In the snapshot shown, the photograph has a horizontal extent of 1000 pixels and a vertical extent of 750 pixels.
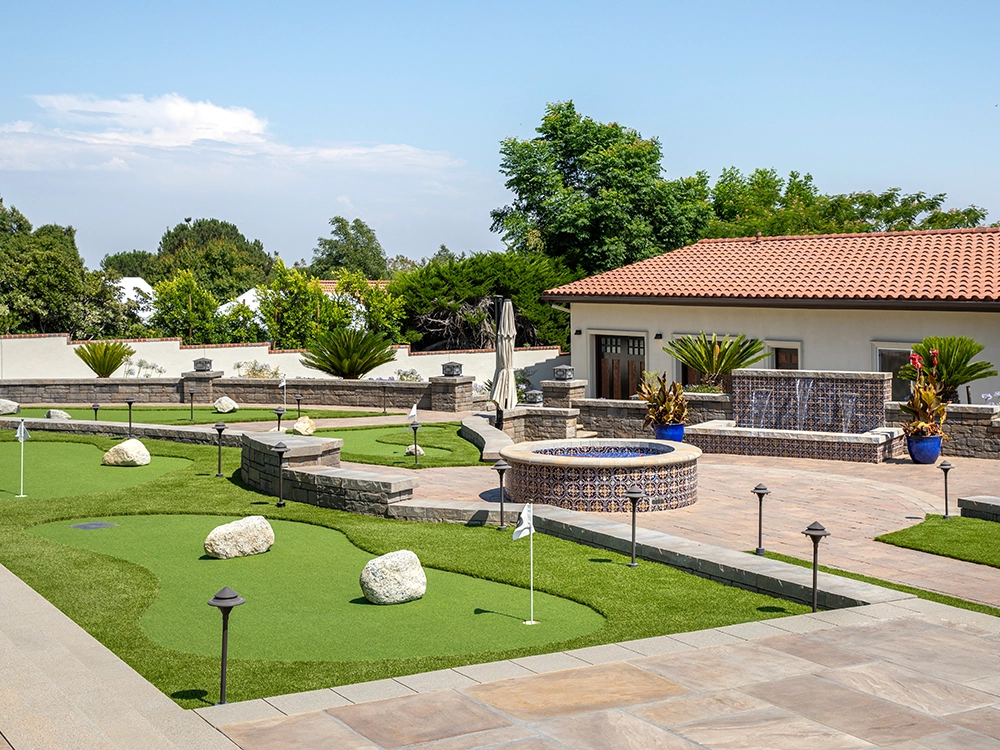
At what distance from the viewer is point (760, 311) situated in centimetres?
2783

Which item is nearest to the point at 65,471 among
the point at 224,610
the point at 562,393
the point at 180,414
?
the point at 180,414

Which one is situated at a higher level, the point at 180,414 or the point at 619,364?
the point at 619,364

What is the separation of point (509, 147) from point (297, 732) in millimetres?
43292

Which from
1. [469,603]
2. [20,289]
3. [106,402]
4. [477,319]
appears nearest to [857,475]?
[469,603]

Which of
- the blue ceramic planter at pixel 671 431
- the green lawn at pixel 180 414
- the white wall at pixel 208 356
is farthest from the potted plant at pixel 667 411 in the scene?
the white wall at pixel 208 356

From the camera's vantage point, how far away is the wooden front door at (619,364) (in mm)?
30578

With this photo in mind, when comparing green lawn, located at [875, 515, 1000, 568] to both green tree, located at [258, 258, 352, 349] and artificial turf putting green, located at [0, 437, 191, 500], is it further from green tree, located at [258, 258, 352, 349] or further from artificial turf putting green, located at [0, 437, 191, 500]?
green tree, located at [258, 258, 352, 349]

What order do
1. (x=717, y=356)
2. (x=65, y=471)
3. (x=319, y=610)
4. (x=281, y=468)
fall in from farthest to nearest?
(x=717, y=356) < (x=65, y=471) < (x=281, y=468) < (x=319, y=610)

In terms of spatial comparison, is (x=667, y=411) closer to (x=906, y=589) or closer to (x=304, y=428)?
(x=304, y=428)

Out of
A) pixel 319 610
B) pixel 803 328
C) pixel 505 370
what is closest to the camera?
pixel 319 610

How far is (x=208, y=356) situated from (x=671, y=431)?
18377mm

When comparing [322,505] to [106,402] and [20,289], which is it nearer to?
[106,402]

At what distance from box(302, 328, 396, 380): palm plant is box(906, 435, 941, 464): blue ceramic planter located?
626 inches

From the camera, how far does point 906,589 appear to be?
11039 millimetres
